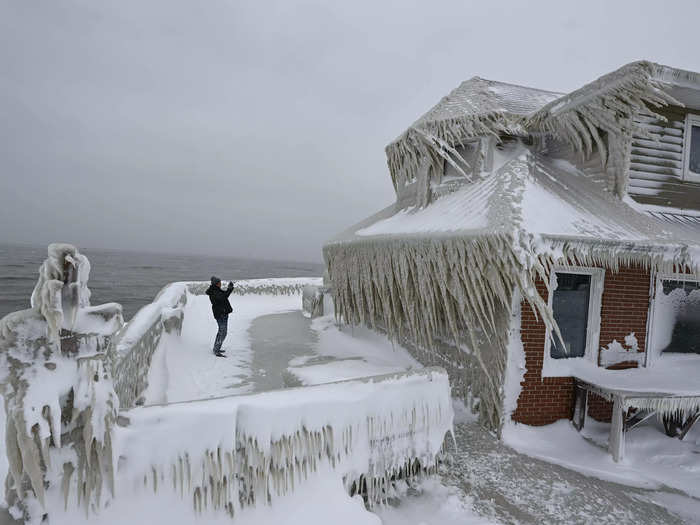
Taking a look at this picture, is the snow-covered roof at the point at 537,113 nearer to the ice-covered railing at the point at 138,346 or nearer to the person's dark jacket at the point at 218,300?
the person's dark jacket at the point at 218,300

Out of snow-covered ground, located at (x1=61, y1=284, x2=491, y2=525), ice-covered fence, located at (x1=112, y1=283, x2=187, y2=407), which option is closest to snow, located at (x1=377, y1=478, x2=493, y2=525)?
snow-covered ground, located at (x1=61, y1=284, x2=491, y2=525)

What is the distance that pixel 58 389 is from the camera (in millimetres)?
2625

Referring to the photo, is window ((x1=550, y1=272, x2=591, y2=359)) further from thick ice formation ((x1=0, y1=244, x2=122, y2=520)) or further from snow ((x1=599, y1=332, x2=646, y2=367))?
thick ice formation ((x1=0, y1=244, x2=122, y2=520))

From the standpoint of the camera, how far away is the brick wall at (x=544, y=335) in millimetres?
5512

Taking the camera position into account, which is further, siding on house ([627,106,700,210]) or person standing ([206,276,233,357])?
person standing ([206,276,233,357])

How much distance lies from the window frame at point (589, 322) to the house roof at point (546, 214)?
0.88 meters

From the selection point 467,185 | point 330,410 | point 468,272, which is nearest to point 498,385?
point 468,272

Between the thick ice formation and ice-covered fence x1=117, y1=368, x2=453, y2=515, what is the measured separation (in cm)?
26

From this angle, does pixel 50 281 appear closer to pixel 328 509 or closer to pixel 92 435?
pixel 92 435

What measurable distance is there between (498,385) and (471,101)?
258 inches

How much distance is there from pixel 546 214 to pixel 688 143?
3998 millimetres

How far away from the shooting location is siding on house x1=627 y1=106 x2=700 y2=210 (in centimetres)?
627

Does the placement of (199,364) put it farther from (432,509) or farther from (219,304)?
(432,509)

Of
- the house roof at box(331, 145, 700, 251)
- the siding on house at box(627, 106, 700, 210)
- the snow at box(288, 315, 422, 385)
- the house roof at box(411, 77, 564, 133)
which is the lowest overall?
the snow at box(288, 315, 422, 385)
